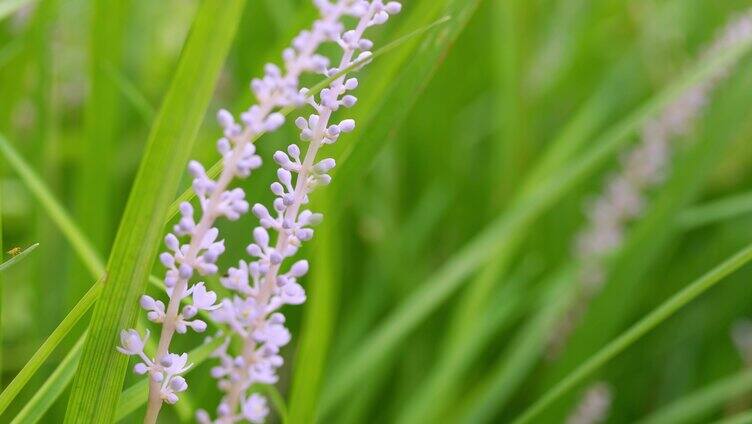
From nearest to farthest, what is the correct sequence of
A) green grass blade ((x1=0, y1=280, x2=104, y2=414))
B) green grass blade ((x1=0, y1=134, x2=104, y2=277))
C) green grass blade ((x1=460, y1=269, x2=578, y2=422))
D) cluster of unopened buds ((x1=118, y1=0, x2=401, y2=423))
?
cluster of unopened buds ((x1=118, y1=0, x2=401, y2=423)), green grass blade ((x1=0, y1=280, x2=104, y2=414)), green grass blade ((x1=0, y1=134, x2=104, y2=277)), green grass blade ((x1=460, y1=269, x2=578, y2=422))

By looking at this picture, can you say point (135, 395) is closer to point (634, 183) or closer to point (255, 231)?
point (255, 231)

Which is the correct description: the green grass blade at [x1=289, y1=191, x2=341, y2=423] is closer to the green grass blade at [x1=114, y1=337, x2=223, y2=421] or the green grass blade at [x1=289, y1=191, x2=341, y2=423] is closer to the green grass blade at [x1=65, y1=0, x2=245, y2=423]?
the green grass blade at [x1=114, y1=337, x2=223, y2=421]

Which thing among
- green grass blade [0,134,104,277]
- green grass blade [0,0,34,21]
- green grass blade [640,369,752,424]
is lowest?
green grass blade [640,369,752,424]

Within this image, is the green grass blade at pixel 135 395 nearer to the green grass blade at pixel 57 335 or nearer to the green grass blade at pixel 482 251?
the green grass blade at pixel 57 335

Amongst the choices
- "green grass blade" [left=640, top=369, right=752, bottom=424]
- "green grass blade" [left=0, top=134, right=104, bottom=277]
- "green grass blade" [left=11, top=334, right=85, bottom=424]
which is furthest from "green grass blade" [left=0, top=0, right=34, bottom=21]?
"green grass blade" [left=640, top=369, right=752, bottom=424]

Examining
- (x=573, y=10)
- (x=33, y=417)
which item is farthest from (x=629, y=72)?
(x=33, y=417)

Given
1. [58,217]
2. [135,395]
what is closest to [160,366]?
[135,395]

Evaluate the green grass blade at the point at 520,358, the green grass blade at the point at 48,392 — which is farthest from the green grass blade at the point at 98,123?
the green grass blade at the point at 520,358
